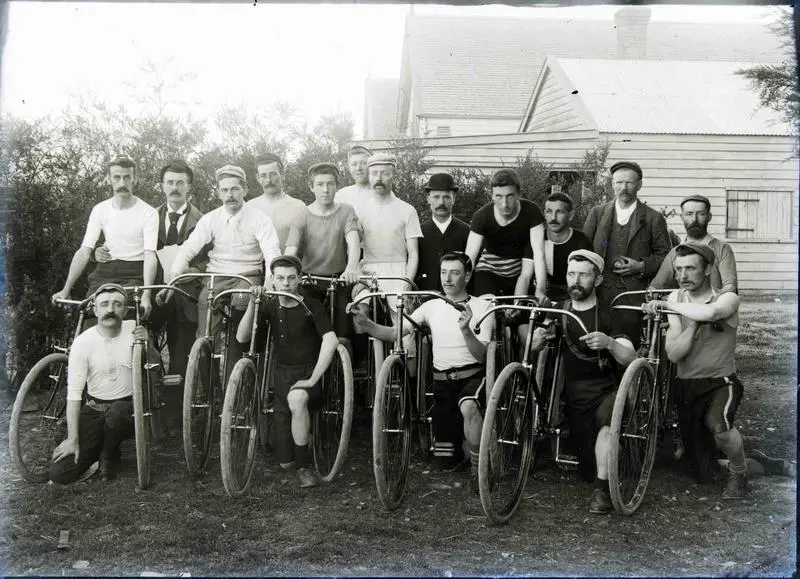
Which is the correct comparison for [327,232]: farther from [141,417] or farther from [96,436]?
[96,436]

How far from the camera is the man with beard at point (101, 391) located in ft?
15.9

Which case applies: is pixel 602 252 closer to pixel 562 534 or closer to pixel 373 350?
pixel 373 350

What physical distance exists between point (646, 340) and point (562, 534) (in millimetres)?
1542

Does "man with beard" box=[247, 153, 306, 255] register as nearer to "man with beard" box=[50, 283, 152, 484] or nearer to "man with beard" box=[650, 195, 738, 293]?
"man with beard" box=[50, 283, 152, 484]

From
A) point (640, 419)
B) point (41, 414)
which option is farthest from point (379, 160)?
point (41, 414)

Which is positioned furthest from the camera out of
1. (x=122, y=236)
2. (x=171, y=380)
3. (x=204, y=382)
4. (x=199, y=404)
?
(x=122, y=236)

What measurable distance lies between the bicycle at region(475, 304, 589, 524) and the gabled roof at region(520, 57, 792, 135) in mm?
2477

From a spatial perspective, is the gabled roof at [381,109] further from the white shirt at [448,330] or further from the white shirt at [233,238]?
the white shirt at [448,330]

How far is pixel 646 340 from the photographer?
5.14 m

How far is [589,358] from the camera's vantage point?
4812 millimetres

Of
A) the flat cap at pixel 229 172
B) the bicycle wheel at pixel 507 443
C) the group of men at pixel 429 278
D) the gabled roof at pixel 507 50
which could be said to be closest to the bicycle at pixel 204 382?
the group of men at pixel 429 278

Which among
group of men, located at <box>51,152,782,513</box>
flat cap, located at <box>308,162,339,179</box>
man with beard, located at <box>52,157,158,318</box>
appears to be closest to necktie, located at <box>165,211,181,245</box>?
group of men, located at <box>51,152,782,513</box>

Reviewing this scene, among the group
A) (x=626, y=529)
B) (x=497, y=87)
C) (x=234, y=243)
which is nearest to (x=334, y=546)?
(x=626, y=529)

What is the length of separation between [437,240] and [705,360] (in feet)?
7.26
